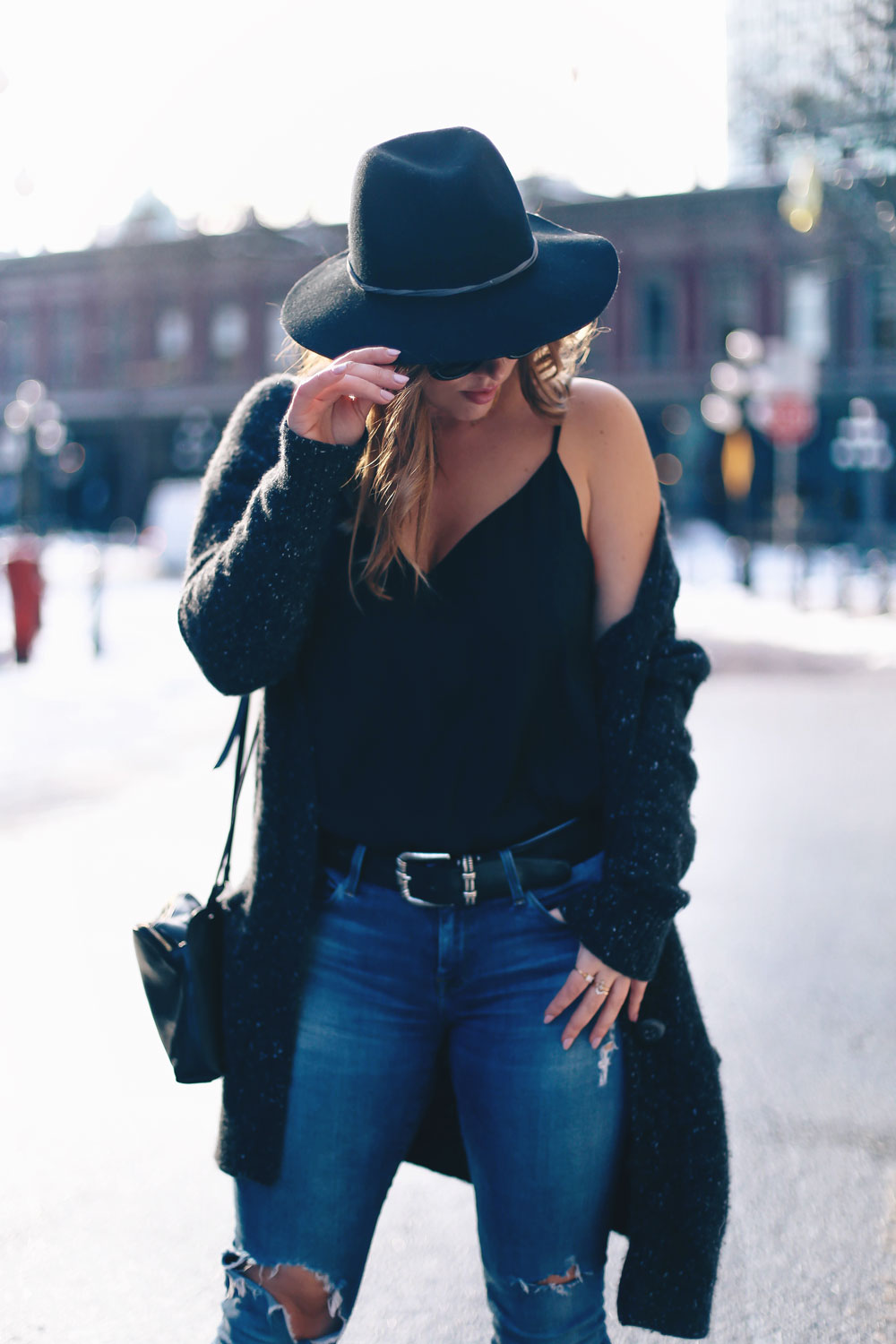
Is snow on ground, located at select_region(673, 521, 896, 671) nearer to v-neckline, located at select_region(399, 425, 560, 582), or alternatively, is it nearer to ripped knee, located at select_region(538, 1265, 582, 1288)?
v-neckline, located at select_region(399, 425, 560, 582)

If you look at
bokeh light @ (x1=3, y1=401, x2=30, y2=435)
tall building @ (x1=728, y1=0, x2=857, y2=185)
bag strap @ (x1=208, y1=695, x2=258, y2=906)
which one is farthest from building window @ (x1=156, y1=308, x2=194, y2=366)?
bag strap @ (x1=208, y1=695, x2=258, y2=906)

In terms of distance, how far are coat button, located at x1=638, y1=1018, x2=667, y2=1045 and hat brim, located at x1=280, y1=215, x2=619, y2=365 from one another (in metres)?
0.93

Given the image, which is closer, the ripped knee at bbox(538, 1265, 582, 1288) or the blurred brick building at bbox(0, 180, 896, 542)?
the ripped knee at bbox(538, 1265, 582, 1288)

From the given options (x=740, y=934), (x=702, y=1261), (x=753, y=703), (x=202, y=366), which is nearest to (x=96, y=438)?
(x=202, y=366)

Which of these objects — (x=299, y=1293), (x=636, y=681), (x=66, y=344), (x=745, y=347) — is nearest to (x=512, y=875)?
(x=636, y=681)

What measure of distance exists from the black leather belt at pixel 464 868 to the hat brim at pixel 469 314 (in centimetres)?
66

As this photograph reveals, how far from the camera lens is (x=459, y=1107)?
5.74ft

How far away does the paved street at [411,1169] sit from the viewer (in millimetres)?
2723

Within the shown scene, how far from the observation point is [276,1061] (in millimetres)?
1726

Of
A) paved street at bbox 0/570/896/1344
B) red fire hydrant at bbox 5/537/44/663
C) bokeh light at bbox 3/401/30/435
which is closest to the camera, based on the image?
paved street at bbox 0/570/896/1344

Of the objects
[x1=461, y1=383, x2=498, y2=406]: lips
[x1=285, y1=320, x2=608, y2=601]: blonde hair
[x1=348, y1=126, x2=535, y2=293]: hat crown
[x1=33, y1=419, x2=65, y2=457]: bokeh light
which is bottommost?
[x1=33, y1=419, x2=65, y2=457]: bokeh light

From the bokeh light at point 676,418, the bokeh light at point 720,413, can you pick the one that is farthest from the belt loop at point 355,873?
the bokeh light at point 676,418

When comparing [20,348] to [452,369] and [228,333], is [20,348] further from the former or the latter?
[452,369]

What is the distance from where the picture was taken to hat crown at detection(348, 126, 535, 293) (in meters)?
1.63
